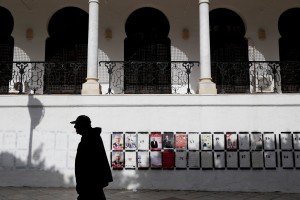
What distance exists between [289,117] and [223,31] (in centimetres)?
527

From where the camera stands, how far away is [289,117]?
11102mm

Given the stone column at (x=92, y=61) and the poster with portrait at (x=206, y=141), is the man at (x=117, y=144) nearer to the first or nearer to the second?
the stone column at (x=92, y=61)

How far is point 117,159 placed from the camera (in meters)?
10.9

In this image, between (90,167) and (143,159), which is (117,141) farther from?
(90,167)

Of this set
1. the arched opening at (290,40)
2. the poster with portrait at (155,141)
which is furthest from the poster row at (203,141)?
the arched opening at (290,40)

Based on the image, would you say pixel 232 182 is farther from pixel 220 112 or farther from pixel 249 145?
pixel 220 112

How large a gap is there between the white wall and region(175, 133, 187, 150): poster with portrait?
20 cm

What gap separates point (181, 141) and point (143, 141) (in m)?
1.21

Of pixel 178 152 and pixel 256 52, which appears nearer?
pixel 178 152

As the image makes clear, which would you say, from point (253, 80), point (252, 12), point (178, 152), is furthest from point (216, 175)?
point (252, 12)

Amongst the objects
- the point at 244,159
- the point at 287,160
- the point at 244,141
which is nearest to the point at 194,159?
the point at 244,159

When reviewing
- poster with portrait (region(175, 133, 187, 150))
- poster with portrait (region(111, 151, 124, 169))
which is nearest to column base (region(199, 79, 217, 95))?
poster with portrait (region(175, 133, 187, 150))

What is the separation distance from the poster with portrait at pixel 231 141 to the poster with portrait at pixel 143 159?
2.56 m

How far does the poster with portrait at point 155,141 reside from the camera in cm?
1097
